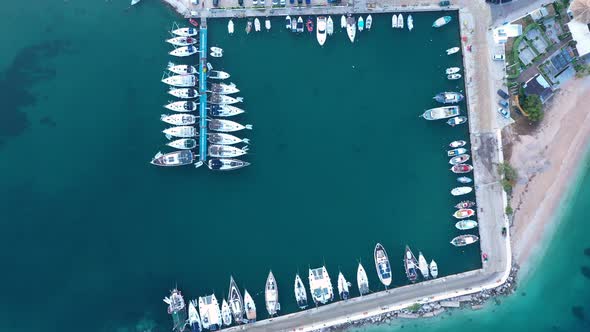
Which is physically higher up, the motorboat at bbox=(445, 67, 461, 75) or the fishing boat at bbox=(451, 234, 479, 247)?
the motorboat at bbox=(445, 67, 461, 75)

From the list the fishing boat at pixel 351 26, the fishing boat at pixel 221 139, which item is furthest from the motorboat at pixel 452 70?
the fishing boat at pixel 221 139

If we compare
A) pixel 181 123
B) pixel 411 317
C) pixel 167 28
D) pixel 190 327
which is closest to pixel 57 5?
pixel 167 28

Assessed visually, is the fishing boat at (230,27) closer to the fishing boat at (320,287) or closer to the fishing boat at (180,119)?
the fishing boat at (180,119)

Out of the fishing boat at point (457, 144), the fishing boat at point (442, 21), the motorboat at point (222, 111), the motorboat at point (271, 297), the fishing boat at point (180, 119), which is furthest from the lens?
the fishing boat at point (442, 21)

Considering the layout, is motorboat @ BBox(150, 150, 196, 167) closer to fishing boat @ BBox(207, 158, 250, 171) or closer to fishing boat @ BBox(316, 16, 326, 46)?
fishing boat @ BBox(207, 158, 250, 171)

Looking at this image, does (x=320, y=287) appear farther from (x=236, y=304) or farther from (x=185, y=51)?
(x=185, y=51)

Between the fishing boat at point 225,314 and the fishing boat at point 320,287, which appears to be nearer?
the fishing boat at point 225,314

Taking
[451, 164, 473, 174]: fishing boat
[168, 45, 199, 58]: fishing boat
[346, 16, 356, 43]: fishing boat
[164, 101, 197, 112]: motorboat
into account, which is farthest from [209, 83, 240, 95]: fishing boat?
[451, 164, 473, 174]: fishing boat
